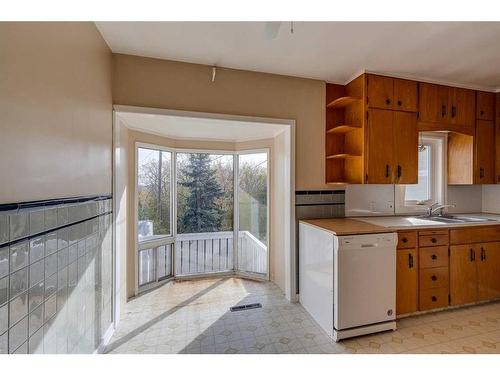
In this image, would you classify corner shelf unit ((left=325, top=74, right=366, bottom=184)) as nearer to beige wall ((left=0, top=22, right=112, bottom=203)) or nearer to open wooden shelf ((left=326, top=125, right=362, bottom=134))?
open wooden shelf ((left=326, top=125, right=362, bottom=134))

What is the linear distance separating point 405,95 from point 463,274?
6.49 feet

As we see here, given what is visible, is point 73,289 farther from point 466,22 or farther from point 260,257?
point 466,22

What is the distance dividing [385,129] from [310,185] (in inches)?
38.7

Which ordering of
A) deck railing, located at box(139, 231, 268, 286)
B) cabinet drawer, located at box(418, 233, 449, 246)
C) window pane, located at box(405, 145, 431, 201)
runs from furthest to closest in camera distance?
deck railing, located at box(139, 231, 268, 286)
window pane, located at box(405, 145, 431, 201)
cabinet drawer, located at box(418, 233, 449, 246)

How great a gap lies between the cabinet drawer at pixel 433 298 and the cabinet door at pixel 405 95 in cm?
190

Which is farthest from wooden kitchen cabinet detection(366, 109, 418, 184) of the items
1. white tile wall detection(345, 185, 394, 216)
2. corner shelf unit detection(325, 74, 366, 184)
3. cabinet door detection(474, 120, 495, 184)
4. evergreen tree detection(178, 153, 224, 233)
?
evergreen tree detection(178, 153, 224, 233)

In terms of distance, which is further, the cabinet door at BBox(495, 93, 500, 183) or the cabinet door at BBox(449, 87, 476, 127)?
the cabinet door at BBox(495, 93, 500, 183)

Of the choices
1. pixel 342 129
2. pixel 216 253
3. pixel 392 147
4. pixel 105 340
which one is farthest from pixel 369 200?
pixel 105 340

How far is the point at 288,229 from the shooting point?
2596 millimetres

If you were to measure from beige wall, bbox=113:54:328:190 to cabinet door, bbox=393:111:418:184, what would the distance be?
78 cm

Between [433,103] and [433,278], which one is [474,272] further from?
[433,103]

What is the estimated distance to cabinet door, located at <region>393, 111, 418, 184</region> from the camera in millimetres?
2555

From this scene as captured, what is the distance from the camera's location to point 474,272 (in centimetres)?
246
